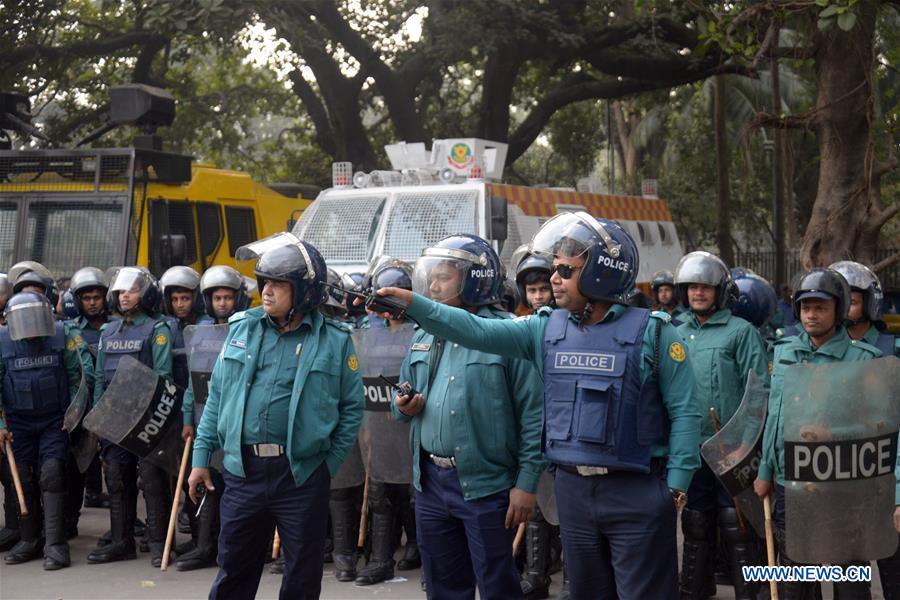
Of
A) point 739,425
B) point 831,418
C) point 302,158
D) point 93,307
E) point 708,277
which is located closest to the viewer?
point 831,418

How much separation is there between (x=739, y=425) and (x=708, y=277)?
117 centimetres

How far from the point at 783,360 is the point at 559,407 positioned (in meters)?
1.59

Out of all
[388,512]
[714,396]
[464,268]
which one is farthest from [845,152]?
[464,268]

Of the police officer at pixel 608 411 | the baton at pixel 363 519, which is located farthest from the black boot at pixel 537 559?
the police officer at pixel 608 411

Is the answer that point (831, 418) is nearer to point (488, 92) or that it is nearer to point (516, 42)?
point (516, 42)

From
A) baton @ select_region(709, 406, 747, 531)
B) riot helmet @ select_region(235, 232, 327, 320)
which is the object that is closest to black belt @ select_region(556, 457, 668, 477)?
riot helmet @ select_region(235, 232, 327, 320)

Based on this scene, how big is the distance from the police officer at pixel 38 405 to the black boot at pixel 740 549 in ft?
13.8

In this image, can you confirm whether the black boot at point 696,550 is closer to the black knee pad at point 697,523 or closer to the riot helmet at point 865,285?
the black knee pad at point 697,523

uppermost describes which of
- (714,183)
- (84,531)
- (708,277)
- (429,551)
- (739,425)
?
(714,183)

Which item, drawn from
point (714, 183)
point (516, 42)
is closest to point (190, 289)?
point (516, 42)

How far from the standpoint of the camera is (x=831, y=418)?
199 inches

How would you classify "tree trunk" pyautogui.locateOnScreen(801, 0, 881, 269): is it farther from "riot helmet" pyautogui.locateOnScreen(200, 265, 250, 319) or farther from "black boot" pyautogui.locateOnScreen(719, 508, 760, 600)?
"riot helmet" pyautogui.locateOnScreen(200, 265, 250, 319)

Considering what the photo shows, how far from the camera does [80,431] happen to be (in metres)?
8.39

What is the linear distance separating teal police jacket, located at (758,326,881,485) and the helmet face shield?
1513mm
